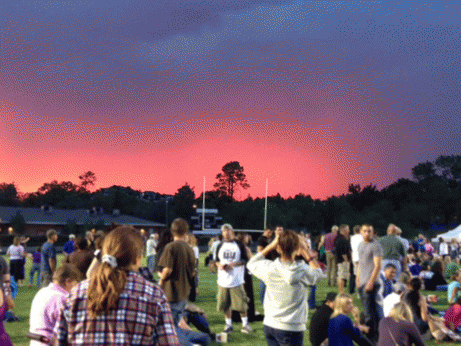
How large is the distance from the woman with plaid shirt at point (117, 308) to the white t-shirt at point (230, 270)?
780 centimetres

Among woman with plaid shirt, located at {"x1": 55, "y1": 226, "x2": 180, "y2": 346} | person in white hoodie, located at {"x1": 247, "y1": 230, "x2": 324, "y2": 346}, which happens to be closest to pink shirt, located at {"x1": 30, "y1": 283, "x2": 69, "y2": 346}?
person in white hoodie, located at {"x1": 247, "y1": 230, "x2": 324, "y2": 346}

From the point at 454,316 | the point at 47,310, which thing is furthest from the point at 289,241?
the point at 454,316

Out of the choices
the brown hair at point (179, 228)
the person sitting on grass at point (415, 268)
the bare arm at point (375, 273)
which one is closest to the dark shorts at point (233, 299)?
the bare arm at point (375, 273)

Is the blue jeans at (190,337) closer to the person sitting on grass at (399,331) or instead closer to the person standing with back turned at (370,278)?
the person sitting on grass at (399,331)

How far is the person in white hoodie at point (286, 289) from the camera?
554 cm

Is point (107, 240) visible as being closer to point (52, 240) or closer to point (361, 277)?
point (361, 277)

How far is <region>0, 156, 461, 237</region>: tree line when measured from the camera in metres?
99.2

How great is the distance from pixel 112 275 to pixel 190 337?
206 inches

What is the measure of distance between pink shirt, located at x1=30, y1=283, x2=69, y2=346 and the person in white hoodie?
6.07 feet

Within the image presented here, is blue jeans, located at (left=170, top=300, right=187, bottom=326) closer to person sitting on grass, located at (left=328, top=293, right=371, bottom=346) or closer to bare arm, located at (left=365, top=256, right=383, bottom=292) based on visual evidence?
person sitting on grass, located at (left=328, top=293, right=371, bottom=346)

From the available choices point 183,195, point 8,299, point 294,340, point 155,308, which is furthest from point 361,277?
point 183,195

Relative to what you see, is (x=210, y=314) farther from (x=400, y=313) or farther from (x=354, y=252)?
(x=400, y=313)

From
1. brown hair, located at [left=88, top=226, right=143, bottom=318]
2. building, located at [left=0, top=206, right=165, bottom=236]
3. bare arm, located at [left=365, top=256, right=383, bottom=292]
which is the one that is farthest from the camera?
building, located at [left=0, top=206, right=165, bottom=236]

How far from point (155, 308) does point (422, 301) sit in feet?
26.3
